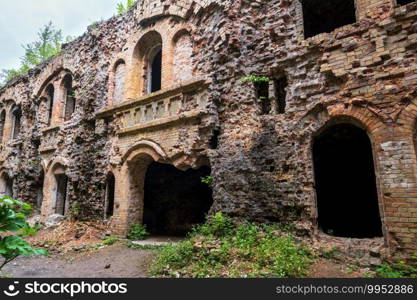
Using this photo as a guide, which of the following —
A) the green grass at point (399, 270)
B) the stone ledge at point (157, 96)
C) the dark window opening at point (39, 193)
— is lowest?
the green grass at point (399, 270)

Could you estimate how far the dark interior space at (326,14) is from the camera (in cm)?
791

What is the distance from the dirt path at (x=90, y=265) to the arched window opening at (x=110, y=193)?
82.7 inches

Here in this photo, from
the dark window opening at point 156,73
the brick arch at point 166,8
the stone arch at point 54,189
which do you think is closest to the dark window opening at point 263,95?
the brick arch at point 166,8

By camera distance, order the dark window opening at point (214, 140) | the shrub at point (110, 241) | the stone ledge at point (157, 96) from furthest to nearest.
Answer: the shrub at point (110, 241)
the stone ledge at point (157, 96)
the dark window opening at point (214, 140)

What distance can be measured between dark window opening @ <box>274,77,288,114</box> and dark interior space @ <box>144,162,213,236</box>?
4.58m

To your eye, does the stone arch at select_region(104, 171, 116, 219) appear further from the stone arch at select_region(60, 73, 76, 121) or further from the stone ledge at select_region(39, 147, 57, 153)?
the stone arch at select_region(60, 73, 76, 121)

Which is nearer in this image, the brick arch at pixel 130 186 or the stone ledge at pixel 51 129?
the brick arch at pixel 130 186

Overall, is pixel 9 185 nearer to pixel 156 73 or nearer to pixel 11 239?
pixel 156 73

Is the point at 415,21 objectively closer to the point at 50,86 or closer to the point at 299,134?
the point at 299,134

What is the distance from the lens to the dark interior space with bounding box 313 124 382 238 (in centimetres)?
772

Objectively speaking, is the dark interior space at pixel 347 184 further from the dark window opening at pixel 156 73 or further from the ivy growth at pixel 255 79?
the dark window opening at pixel 156 73

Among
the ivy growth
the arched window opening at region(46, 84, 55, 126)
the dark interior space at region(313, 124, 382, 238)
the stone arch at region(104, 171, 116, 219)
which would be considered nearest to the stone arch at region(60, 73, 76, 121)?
the arched window opening at region(46, 84, 55, 126)

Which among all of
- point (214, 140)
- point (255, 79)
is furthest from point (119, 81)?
point (255, 79)

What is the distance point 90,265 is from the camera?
6254 mm
